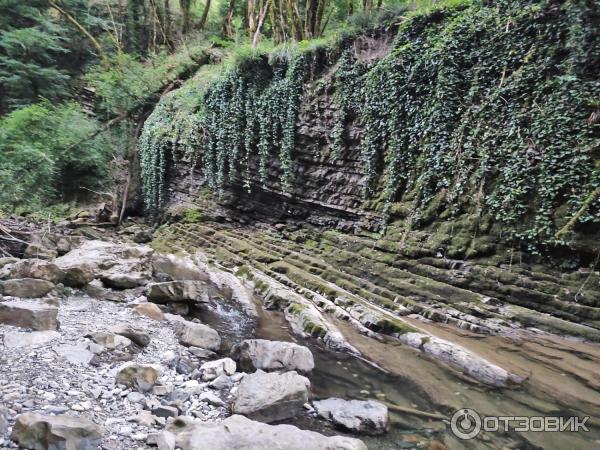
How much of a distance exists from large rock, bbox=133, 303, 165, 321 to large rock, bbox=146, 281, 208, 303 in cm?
59

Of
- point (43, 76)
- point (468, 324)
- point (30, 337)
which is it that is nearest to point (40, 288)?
point (30, 337)

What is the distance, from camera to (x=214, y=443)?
9.21 ft

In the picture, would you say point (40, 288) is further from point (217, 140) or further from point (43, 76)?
point (43, 76)

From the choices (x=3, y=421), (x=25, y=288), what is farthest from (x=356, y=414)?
(x=25, y=288)

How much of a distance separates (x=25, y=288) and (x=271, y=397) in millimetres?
4231

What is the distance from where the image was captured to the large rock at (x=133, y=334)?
4887mm

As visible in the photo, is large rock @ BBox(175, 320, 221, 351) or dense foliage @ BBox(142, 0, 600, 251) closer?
large rock @ BBox(175, 320, 221, 351)

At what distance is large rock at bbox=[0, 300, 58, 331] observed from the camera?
446 cm

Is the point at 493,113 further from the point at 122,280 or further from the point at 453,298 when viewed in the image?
the point at 122,280

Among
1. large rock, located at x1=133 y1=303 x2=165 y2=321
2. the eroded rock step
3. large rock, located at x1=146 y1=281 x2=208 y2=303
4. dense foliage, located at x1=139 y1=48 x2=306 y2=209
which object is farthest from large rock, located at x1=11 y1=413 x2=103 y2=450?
dense foliage, located at x1=139 y1=48 x2=306 y2=209

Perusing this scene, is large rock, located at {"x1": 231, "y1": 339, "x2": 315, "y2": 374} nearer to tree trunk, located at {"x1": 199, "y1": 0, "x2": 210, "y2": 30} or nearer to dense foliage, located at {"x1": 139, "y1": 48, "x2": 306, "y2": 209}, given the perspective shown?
dense foliage, located at {"x1": 139, "y1": 48, "x2": 306, "y2": 209}

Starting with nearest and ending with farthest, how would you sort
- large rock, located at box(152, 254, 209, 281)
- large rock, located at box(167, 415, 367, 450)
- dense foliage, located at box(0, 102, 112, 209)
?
1. large rock, located at box(167, 415, 367, 450)
2. large rock, located at box(152, 254, 209, 281)
3. dense foliage, located at box(0, 102, 112, 209)

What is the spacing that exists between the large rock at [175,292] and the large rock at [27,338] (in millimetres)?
2534

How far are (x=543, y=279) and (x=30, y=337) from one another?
7.33 m
